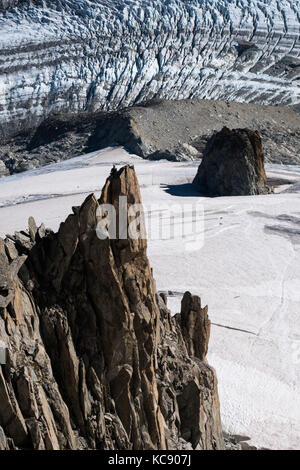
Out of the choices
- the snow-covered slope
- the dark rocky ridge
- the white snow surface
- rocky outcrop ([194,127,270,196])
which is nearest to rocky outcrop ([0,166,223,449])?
the white snow surface

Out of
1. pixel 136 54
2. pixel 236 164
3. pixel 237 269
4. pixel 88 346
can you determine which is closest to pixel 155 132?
pixel 136 54

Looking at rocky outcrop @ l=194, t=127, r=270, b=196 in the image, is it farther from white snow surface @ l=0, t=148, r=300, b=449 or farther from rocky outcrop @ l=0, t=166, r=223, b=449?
rocky outcrop @ l=0, t=166, r=223, b=449

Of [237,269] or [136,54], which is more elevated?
[136,54]

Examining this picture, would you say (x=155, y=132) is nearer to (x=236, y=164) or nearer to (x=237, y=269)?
(x=236, y=164)

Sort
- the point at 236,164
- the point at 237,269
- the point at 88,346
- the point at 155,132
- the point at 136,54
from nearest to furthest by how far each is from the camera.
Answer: the point at 88,346, the point at 237,269, the point at 236,164, the point at 155,132, the point at 136,54

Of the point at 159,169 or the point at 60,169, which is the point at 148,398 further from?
the point at 60,169

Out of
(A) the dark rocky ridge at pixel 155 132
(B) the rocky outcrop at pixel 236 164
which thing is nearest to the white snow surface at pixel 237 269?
(B) the rocky outcrop at pixel 236 164
